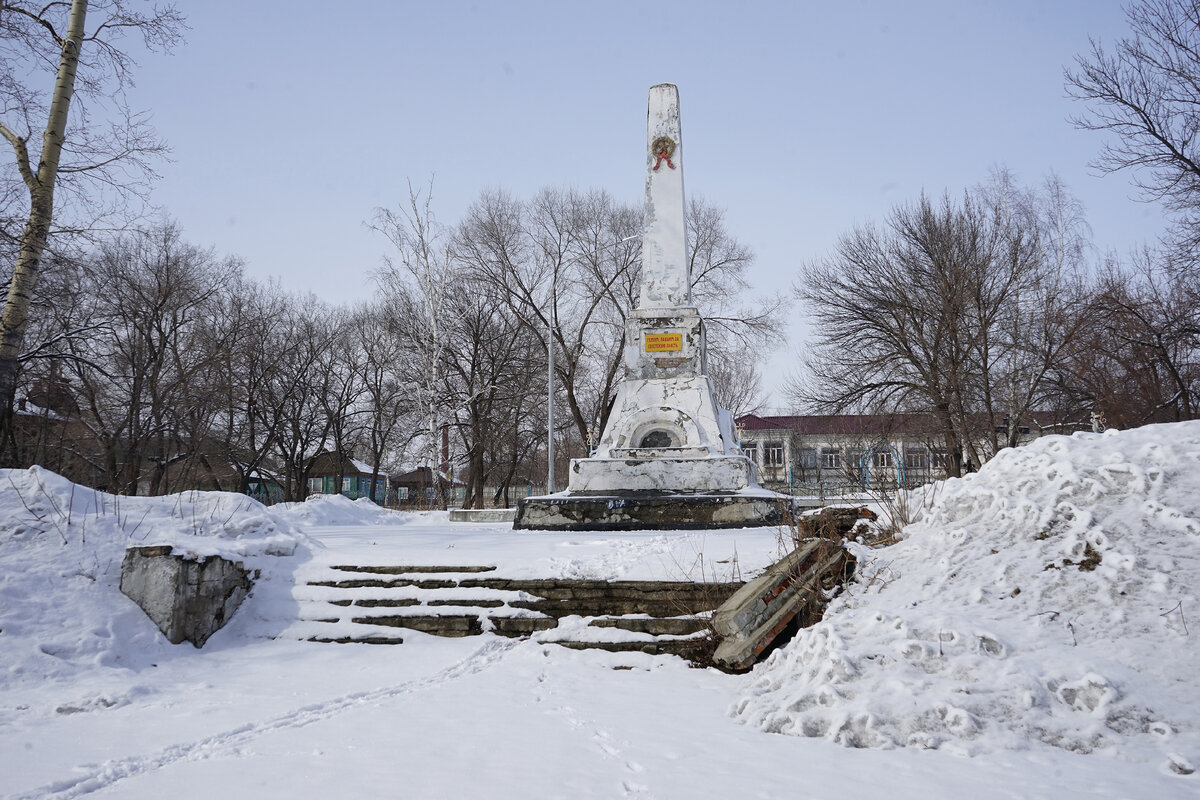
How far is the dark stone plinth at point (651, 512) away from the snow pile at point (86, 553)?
12.5 ft

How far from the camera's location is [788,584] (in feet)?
19.4

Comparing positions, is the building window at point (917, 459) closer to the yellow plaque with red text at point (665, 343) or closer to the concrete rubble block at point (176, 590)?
the yellow plaque with red text at point (665, 343)

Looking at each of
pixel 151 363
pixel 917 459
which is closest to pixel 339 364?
pixel 151 363

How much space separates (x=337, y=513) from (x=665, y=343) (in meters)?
7.82

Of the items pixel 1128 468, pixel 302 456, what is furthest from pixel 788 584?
pixel 302 456

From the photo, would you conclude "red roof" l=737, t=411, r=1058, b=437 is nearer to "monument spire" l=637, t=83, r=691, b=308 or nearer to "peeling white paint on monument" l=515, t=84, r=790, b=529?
"peeling white paint on monument" l=515, t=84, r=790, b=529

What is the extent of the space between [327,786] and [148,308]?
27.4m

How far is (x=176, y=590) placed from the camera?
6.27m

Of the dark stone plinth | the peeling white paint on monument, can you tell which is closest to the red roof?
the peeling white paint on monument

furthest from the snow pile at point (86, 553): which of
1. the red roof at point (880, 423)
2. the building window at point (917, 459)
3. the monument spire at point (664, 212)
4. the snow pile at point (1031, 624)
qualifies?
the red roof at point (880, 423)

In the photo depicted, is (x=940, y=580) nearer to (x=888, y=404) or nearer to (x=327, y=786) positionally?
(x=327, y=786)

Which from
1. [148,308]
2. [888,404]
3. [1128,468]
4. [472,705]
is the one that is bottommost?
[472,705]

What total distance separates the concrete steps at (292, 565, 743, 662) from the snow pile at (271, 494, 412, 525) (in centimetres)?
771

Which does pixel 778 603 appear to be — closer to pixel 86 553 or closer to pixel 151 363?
pixel 86 553
